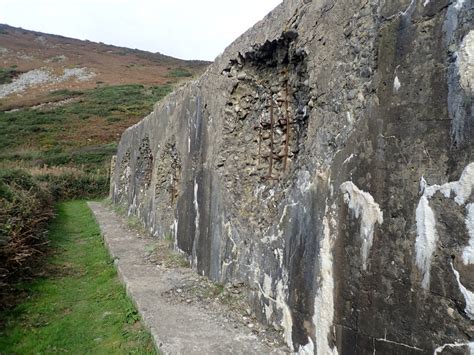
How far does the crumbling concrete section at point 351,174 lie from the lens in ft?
6.69

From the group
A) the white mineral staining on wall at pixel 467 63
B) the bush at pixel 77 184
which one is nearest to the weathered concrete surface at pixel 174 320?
the white mineral staining on wall at pixel 467 63

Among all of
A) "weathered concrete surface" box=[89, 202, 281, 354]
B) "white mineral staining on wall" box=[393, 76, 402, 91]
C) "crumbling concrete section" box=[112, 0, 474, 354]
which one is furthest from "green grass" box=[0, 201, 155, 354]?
"white mineral staining on wall" box=[393, 76, 402, 91]

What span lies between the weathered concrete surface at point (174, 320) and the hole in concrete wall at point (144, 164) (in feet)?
10.8

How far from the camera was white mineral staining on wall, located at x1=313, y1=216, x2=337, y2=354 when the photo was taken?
9.00 feet

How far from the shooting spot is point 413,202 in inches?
87.0

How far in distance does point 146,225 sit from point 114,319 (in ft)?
14.2

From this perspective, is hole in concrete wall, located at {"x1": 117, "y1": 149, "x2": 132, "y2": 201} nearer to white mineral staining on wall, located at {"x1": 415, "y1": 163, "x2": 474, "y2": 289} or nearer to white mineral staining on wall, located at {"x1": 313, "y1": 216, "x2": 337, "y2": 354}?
white mineral staining on wall, located at {"x1": 313, "y1": 216, "x2": 337, "y2": 354}

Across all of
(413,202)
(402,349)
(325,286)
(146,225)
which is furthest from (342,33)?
(146,225)

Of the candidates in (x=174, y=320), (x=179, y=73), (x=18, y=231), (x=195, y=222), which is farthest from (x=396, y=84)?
(x=179, y=73)

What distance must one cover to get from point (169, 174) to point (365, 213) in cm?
520

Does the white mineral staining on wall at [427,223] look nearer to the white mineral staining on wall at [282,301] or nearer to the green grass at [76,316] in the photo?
the white mineral staining on wall at [282,301]

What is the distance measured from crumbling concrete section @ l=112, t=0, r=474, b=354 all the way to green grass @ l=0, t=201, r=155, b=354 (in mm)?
1049

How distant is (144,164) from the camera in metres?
9.70

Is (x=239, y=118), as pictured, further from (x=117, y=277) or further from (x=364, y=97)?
(x=117, y=277)
